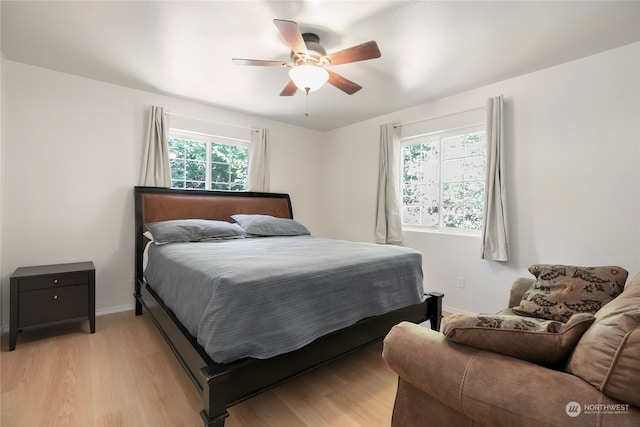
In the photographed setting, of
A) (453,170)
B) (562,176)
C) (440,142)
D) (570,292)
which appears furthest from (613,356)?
(440,142)

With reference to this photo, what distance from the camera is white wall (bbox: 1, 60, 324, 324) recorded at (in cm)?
271

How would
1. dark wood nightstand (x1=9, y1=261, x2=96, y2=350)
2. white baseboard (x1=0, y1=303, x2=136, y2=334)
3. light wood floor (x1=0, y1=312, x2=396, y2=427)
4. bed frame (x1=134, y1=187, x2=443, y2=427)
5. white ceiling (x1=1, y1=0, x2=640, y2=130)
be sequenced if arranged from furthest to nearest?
white baseboard (x1=0, y1=303, x2=136, y2=334)
dark wood nightstand (x1=9, y1=261, x2=96, y2=350)
white ceiling (x1=1, y1=0, x2=640, y2=130)
light wood floor (x1=0, y1=312, x2=396, y2=427)
bed frame (x1=134, y1=187, x2=443, y2=427)

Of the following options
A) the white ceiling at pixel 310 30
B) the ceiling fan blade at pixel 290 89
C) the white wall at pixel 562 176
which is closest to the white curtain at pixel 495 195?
the white wall at pixel 562 176

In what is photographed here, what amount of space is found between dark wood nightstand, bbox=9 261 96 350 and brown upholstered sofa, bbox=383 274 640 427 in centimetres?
277

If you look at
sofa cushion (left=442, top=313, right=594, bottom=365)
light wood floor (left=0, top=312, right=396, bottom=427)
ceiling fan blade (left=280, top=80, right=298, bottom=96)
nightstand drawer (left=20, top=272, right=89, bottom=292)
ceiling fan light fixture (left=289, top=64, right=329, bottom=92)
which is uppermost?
ceiling fan blade (left=280, top=80, right=298, bottom=96)

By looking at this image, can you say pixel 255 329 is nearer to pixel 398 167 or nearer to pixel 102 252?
pixel 102 252

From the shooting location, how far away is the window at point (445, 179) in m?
3.28

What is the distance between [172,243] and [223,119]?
195 centimetres

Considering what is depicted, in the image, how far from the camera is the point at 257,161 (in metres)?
4.23

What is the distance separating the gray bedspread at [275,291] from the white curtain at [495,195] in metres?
1.04

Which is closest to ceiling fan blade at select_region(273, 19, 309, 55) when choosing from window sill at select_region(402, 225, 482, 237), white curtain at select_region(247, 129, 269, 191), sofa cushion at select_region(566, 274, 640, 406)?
sofa cushion at select_region(566, 274, 640, 406)

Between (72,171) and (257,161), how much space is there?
2.08 m

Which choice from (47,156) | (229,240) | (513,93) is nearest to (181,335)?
(229,240)

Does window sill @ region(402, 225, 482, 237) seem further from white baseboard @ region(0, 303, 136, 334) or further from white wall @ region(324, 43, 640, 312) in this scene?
white baseboard @ region(0, 303, 136, 334)
